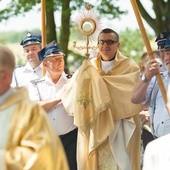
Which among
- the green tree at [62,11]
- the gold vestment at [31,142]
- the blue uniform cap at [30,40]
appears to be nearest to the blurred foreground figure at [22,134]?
the gold vestment at [31,142]

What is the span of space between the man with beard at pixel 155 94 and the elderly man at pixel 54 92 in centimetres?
88

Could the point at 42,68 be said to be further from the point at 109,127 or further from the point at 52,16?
the point at 52,16

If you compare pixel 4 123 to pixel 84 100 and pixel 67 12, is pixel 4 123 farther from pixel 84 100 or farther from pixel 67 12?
pixel 67 12

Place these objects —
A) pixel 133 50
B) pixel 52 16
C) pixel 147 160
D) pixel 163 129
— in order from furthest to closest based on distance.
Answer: pixel 133 50 < pixel 52 16 < pixel 163 129 < pixel 147 160

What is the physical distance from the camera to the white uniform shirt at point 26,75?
8320mm

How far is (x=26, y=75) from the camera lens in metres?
8.48

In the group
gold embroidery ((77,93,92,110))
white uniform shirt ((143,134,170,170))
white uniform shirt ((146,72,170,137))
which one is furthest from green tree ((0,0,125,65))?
white uniform shirt ((143,134,170,170))

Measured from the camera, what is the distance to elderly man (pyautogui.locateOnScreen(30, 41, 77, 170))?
773 centimetres

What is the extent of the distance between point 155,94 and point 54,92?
3.85 feet

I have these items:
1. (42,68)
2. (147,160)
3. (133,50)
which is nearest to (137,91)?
(42,68)

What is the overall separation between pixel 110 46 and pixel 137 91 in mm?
777

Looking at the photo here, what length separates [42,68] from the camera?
8438 millimetres

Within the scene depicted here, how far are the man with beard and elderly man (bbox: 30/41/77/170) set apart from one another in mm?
885

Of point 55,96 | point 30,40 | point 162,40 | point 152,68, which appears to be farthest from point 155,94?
point 30,40
